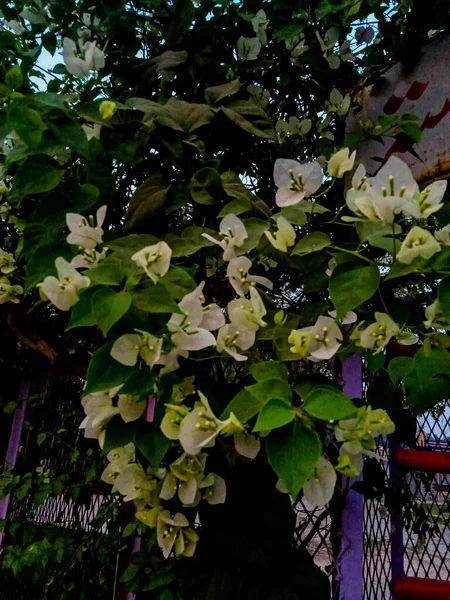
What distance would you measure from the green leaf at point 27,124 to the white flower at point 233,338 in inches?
13.2

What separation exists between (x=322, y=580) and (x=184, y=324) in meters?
0.58

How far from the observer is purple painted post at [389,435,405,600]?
3.51 ft

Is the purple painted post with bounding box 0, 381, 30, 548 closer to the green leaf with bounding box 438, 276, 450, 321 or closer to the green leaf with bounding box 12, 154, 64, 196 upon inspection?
the green leaf with bounding box 12, 154, 64, 196

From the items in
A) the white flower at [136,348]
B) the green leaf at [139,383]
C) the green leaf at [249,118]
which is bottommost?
the green leaf at [139,383]

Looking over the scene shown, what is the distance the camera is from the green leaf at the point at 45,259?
25.0 inches

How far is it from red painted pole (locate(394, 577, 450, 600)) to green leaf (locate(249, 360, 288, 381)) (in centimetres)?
68

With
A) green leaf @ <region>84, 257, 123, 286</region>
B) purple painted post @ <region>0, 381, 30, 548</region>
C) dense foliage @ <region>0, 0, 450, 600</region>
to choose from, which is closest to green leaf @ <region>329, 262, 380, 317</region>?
dense foliage @ <region>0, 0, 450, 600</region>

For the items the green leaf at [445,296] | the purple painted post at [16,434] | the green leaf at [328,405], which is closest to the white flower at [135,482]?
the green leaf at [328,405]


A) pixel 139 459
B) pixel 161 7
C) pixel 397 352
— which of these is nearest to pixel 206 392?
pixel 139 459

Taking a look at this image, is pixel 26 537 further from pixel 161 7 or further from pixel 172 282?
pixel 161 7

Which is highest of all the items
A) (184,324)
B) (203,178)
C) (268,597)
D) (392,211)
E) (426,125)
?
(426,125)

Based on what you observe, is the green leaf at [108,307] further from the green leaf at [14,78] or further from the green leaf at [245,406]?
the green leaf at [14,78]

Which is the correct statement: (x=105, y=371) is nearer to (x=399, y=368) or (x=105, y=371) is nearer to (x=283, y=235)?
(x=283, y=235)

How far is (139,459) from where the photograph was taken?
2.55 ft
